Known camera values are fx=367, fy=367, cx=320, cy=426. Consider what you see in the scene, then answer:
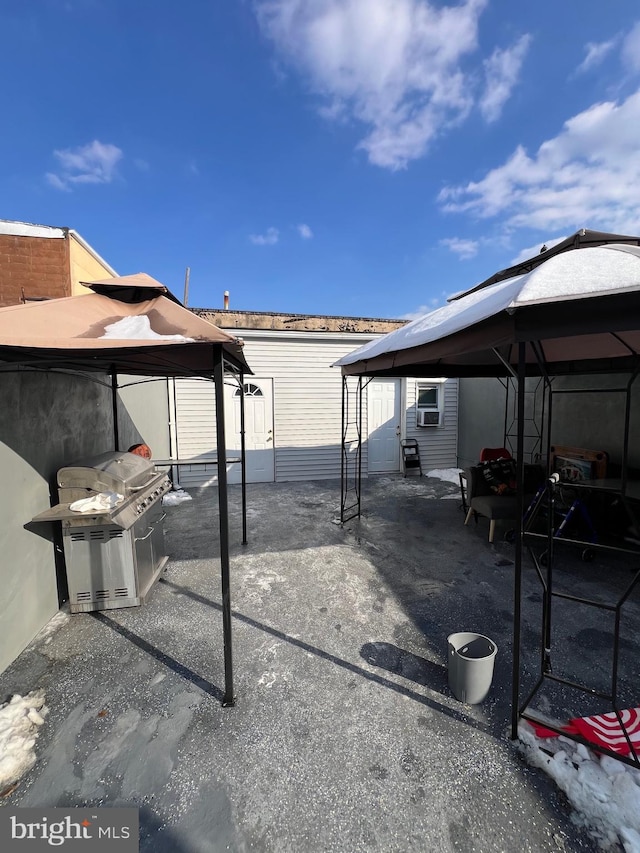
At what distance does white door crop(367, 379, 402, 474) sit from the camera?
27.7ft

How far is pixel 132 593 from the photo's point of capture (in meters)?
3.07

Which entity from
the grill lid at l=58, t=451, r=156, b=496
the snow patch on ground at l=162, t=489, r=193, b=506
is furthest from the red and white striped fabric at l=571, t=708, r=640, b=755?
the snow patch on ground at l=162, t=489, r=193, b=506

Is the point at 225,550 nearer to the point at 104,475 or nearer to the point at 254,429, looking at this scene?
the point at 104,475

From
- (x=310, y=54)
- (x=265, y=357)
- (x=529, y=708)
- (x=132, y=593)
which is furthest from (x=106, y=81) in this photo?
(x=529, y=708)

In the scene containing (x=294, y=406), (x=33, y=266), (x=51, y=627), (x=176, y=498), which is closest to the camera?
(x=51, y=627)

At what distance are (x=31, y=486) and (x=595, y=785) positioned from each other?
3.72 m

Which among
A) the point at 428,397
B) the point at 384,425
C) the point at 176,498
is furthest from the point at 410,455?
the point at 176,498

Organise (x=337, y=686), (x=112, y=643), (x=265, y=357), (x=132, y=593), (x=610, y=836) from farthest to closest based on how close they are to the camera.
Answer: (x=265, y=357) → (x=132, y=593) → (x=112, y=643) → (x=337, y=686) → (x=610, y=836)

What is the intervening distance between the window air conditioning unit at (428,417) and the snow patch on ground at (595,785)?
7.07 m

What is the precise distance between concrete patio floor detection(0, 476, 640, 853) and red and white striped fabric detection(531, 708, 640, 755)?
30 centimetres

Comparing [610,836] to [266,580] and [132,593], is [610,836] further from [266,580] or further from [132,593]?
[132,593]

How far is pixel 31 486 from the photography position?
2.74 metres

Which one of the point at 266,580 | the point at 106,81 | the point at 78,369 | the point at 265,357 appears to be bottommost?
the point at 266,580

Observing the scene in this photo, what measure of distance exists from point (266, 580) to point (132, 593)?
119 cm
